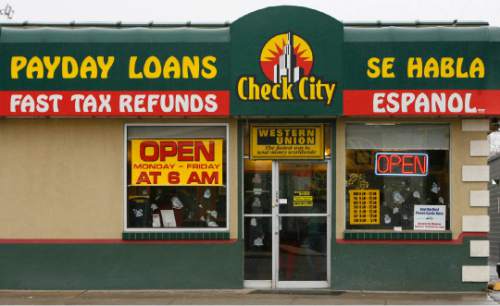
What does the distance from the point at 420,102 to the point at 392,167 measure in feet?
3.95

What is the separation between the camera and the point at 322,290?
10891 millimetres

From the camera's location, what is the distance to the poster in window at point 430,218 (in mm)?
11023

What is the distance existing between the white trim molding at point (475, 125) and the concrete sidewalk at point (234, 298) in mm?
2684

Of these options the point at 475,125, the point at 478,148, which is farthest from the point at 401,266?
the point at 475,125

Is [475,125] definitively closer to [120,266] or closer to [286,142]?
[286,142]

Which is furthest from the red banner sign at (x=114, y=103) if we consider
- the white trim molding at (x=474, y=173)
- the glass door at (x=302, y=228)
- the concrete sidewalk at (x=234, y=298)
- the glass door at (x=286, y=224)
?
the white trim molding at (x=474, y=173)

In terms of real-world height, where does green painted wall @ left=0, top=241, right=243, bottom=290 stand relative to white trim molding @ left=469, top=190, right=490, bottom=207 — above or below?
below

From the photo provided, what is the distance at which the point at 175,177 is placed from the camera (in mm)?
11125

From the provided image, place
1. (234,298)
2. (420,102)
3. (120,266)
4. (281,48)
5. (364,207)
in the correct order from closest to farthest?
(234,298) → (420,102) → (281,48) → (120,266) → (364,207)

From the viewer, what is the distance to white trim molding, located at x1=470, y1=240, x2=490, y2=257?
10836 mm

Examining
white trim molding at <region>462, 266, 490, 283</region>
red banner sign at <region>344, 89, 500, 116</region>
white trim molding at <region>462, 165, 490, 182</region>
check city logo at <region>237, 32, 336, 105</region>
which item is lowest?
white trim molding at <region>462, 266, 490, 283</region>

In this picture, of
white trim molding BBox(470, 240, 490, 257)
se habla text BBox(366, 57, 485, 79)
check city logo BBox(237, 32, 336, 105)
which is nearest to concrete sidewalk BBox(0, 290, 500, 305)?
white trim molding BBox(470, 240, 490, 257)

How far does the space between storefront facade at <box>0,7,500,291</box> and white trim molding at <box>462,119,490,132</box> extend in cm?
2

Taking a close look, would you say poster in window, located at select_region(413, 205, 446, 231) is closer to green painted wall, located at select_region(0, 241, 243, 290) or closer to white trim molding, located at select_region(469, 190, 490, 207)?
white trim molding, located at select_region(469, 190, 490, 207)
